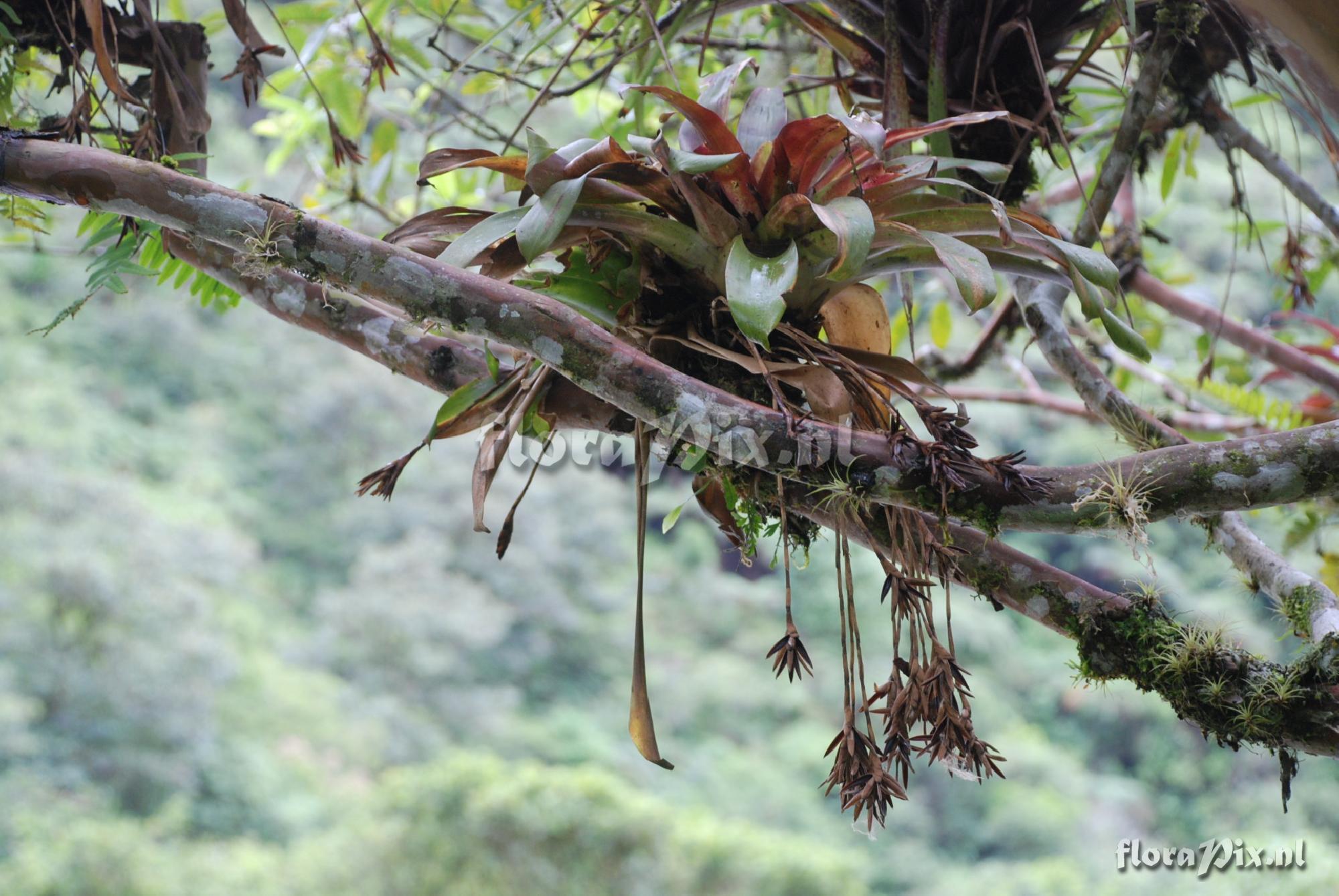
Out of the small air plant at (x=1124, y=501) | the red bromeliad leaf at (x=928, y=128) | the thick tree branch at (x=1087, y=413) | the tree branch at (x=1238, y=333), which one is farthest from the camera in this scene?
the thick tree branch at (x=1087, y=413)

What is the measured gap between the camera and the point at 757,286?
507mm

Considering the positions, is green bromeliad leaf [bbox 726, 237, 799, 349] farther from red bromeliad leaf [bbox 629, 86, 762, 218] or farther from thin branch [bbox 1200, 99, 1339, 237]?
thin branch [bbox 1200, 99, 1339, 237]

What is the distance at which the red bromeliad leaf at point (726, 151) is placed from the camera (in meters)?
0.54

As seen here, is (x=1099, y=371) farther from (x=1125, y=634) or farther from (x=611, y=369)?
(x=611, y=369)

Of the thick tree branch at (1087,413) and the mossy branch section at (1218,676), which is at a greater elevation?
the thick tree branch at (1087,413)

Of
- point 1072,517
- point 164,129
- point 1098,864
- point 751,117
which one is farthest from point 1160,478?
point 1098,864

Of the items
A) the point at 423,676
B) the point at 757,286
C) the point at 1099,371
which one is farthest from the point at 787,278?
the point at 423,676

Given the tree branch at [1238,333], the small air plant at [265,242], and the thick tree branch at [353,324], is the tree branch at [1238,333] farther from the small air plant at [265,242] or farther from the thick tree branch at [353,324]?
the small air plant at [265,242]

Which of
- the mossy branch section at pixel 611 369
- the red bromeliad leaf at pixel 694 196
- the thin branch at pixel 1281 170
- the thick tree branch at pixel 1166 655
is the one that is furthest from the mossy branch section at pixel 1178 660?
the thin branch at pixel 1281 170

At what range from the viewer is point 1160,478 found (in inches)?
18.3

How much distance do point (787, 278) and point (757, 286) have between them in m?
0.02

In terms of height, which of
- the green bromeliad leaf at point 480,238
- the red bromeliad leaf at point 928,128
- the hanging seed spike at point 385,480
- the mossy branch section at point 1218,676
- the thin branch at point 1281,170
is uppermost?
the thin branch at point 1281,170

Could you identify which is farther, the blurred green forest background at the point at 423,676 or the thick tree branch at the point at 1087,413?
the blurred green forest background at the point at 423,676

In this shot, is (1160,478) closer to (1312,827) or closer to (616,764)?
(616,764)
